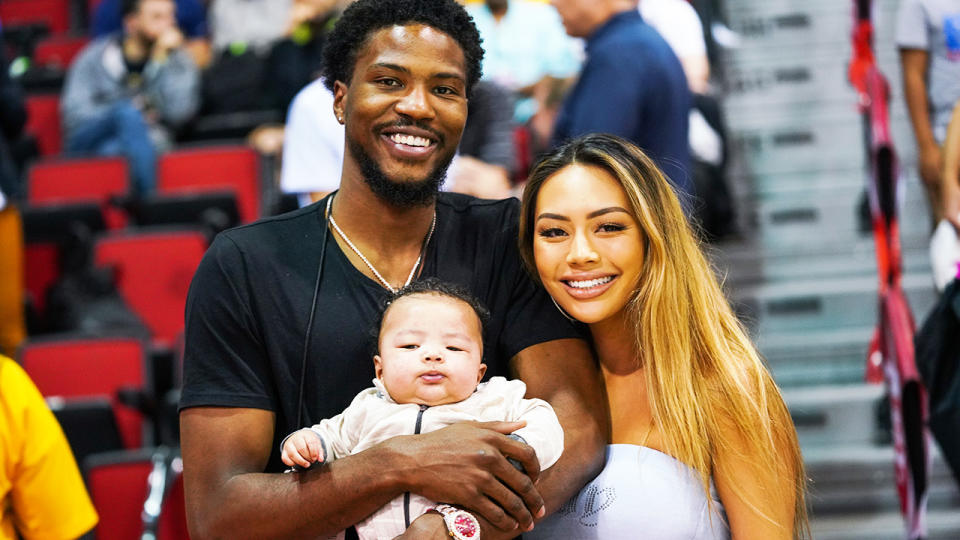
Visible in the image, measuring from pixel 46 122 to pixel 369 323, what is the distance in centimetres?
632

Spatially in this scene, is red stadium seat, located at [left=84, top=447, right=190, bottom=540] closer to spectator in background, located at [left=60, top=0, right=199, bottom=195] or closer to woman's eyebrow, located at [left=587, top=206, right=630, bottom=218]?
woman's eyebrow, located at [left=587, top=206, right=630, bottom=218]

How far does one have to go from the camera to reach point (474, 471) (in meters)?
2.17

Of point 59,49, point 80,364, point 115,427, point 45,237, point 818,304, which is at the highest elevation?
point 59,49

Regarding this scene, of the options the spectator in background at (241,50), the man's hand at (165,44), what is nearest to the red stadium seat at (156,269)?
the man's hand at (165,44)

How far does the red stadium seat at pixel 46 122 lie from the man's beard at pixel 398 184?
610 cm

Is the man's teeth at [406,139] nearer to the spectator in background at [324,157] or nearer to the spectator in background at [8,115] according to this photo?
the spectator in background at [324,157]

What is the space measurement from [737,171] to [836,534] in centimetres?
276

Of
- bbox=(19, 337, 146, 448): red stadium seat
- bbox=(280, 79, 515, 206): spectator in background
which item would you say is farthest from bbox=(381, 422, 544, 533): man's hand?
bbox=(19, 337, 146, 448): red stadium seat

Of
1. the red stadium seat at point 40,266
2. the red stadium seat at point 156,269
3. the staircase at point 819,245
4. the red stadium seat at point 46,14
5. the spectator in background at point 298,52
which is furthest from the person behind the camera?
the red stadium seat at point 46,14

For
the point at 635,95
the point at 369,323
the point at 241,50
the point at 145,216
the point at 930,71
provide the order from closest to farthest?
1. the point at 369,323
2. the point at 635,95
3. the point at 930,71
4. the point at 145,216
5. the point at 241,50

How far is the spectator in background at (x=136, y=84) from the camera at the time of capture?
7340 millimetres

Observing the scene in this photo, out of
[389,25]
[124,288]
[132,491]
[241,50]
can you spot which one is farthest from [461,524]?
[241,50]

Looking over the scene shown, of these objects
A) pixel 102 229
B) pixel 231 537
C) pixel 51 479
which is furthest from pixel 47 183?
pixel 231 537

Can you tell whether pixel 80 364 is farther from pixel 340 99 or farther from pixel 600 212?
pixel 600 212
